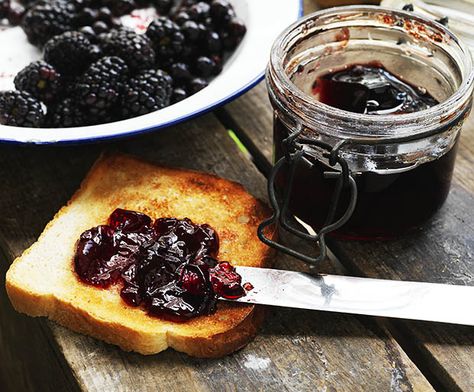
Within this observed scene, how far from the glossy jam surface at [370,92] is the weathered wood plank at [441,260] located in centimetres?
24

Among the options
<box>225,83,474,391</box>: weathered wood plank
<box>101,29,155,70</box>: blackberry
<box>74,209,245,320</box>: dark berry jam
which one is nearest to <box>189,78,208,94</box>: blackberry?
<box>101,29,155,70</box>: blackberry

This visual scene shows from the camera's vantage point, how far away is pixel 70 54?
185 cm

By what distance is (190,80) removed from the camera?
1.87 meters

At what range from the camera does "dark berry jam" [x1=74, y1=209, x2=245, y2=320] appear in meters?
1.40

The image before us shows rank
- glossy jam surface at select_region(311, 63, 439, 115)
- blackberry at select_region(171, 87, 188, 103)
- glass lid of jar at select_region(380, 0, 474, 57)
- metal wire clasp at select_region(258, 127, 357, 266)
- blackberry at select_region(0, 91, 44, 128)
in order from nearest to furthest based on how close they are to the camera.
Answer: metal wire clasp at select_region(258, 127, 357, 266)
glossy jam surface at select_region(311, 63, 439, 115)
blackberry at select_region(0, 91, 44, 128)
blackberry at select_region(171, 87, 188, 103)
glass lid of jar at select_region(380, 0, 474, 57)

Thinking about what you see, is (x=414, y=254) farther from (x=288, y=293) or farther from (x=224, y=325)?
(x=224, y=325)

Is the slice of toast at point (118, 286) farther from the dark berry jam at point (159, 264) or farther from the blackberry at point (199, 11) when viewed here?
the blackberry at point (199, 11)

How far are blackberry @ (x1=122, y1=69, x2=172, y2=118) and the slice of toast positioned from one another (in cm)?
11

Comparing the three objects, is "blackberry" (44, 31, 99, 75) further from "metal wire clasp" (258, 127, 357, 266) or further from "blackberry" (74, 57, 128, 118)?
"metal wire clasp" (258, 127, 357, 266)

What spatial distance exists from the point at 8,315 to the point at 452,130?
3.44ft

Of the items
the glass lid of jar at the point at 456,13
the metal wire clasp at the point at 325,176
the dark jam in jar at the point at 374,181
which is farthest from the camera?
the glass lid of jar at the point at 456,13

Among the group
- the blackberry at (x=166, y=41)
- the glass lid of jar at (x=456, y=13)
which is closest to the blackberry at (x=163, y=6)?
the blackberry at (x=166, y=41)

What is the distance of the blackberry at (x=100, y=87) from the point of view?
172cm

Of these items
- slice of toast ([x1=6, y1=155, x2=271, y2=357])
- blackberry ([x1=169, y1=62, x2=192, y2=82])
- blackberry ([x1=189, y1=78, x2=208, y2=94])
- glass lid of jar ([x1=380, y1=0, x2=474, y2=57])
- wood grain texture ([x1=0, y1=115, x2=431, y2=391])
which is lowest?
wood grain texture ([x1=0, y1=115, x2=431, y2=391])
